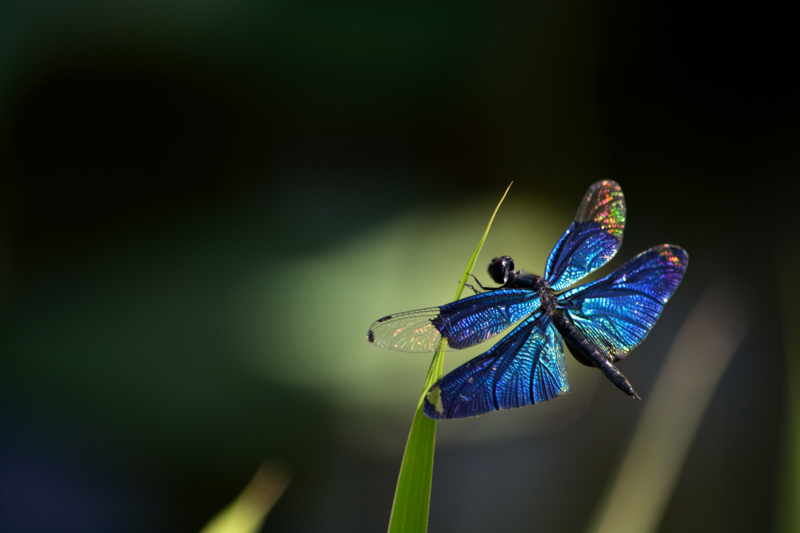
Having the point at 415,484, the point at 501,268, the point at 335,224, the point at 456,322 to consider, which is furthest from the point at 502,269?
the point at 335,224

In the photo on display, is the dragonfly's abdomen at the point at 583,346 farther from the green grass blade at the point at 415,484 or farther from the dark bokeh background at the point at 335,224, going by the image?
the dark bokeh background at the point at 335,224

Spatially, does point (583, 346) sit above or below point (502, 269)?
below

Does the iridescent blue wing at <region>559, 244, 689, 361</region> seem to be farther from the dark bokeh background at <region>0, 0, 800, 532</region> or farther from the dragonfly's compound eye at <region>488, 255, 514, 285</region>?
the dark bokeh background at <region>0, 0, 800, 532</region>

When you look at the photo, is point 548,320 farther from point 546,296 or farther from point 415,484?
point 415,484

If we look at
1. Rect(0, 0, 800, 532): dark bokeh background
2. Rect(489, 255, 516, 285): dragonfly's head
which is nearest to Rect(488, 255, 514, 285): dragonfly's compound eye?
Rect(489, 255, 516, 285): dragonfly's head

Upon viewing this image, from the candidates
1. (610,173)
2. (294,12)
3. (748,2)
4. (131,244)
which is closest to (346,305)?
(131,244)

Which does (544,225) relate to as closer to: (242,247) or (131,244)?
(242,247)
